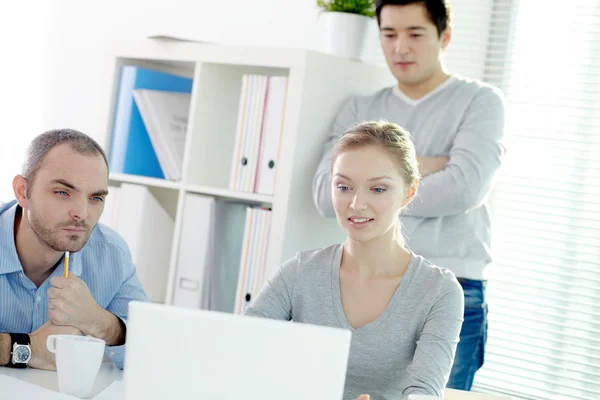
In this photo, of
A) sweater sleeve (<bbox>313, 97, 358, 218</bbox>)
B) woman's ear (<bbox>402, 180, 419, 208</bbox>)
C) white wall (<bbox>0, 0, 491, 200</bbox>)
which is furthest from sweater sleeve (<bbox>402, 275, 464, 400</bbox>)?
white wall (<bbox>0, 0, 491, 200</bbox>)

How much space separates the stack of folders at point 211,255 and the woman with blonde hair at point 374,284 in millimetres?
815

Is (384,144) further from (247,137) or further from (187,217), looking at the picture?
(187,217)

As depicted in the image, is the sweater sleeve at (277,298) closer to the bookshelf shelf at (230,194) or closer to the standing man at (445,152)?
the standing man at (445,152)

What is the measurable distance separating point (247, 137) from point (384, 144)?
0.90 m

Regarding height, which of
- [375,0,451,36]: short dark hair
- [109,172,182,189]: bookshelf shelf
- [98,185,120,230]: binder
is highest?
[375,0,451,36]: short dark hair

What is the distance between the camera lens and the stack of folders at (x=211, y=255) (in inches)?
105

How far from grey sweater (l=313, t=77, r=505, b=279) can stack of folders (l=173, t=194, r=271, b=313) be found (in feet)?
1.33

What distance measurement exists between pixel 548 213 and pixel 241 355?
78.0 inches

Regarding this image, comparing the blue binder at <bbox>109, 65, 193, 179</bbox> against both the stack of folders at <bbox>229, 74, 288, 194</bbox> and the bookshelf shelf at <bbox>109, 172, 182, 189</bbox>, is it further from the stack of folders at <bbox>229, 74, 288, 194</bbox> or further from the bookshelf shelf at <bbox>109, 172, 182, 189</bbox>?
the stack of folders at <bbox>229, 74, 288, 194</bbox>

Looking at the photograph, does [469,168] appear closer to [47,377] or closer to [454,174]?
[454,174]

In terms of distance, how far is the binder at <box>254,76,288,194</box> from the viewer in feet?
8.35

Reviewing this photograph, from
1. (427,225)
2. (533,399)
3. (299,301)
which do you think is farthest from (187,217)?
(533,399)

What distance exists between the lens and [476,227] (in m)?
2.39

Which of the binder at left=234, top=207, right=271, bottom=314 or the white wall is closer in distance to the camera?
the binder at left=234, top=207, right=271, bottom=314
